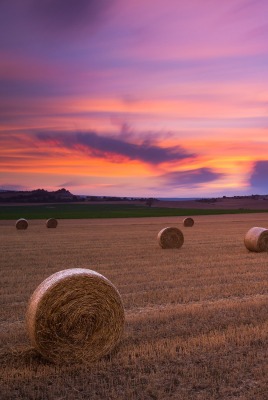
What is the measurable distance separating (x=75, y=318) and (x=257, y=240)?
528 inches

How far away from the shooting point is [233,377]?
259 inches

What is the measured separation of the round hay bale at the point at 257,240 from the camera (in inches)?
777

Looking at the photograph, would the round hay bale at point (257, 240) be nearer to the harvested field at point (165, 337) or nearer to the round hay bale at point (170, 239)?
the harvested field at point (165, 337)

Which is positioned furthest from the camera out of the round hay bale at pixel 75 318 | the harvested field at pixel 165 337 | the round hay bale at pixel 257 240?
the round hay bale at pixel 257 240

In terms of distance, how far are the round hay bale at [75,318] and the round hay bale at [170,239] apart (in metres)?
14.2

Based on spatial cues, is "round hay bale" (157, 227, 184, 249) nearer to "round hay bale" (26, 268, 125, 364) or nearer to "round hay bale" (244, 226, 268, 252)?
"round hay bale" (244, 226, 268, 252)

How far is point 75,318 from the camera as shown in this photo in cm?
760

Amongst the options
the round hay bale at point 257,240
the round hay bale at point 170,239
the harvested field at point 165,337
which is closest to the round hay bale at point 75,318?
the harvested field at point 165,337

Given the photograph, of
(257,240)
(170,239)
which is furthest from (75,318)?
(170,239)

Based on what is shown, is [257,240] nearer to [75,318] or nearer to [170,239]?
[170,239]

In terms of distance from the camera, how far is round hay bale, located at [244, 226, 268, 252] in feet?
64.7

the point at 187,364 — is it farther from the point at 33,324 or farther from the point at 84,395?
the point at 33,324

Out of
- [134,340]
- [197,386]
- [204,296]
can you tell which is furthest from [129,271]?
[197,386]

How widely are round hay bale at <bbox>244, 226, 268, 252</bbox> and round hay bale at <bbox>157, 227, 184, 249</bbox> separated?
3364 millimetres
